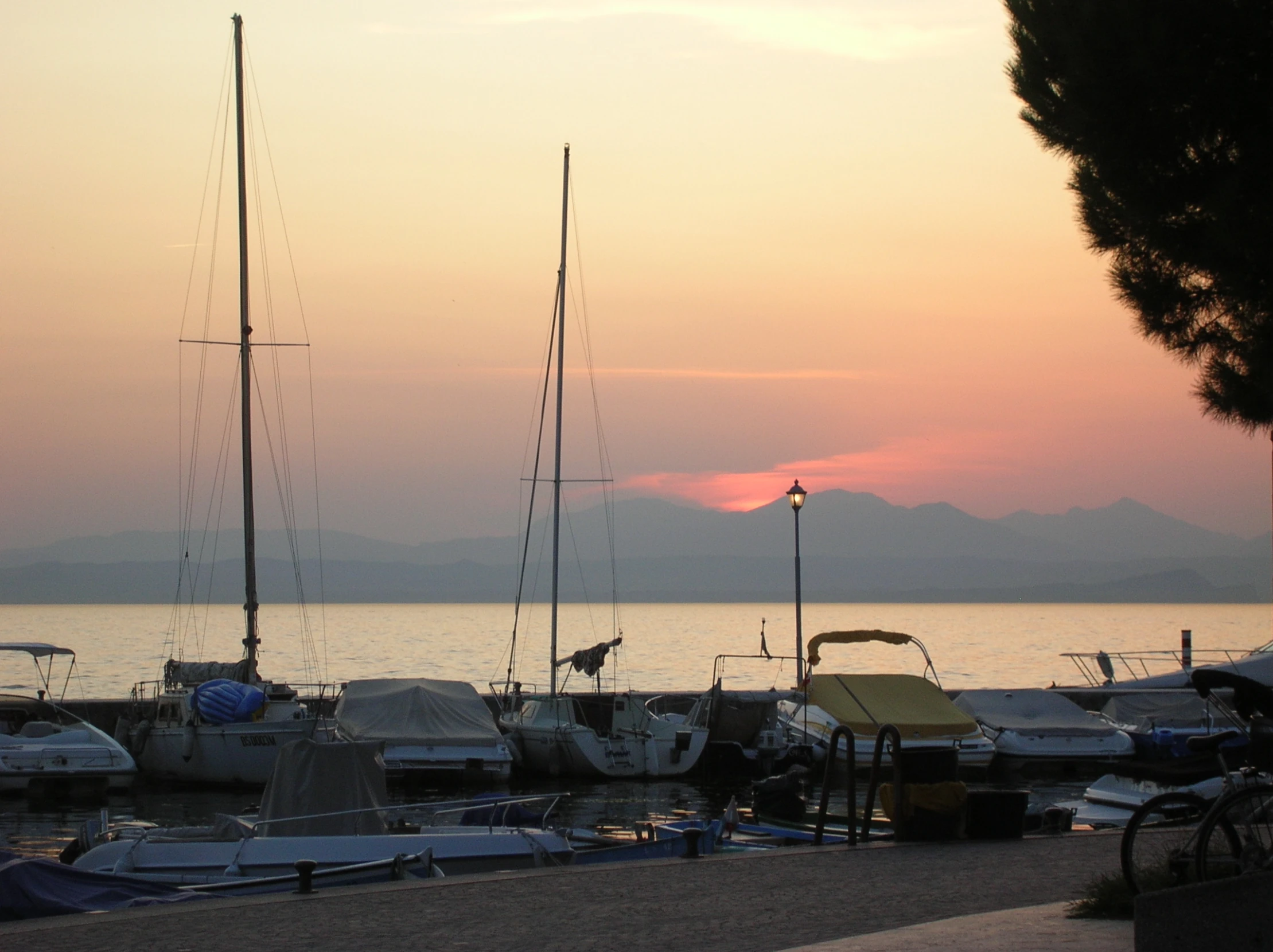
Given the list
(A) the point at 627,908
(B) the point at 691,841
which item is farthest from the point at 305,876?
(B) the point at 691,841

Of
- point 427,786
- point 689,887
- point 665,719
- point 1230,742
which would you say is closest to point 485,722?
point 427,786

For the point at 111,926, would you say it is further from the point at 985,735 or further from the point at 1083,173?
the point at 985,735

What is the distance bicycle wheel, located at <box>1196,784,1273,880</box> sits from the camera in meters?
8.72

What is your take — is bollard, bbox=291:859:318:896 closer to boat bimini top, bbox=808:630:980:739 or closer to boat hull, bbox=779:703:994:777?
boat hull, bbox=779:703:994:777

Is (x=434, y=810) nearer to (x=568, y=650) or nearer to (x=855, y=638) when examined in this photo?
(x=855, y=638)

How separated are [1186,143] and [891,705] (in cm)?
2483

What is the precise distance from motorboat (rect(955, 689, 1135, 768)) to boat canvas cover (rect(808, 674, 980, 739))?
147cm

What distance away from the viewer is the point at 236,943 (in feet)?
32.9

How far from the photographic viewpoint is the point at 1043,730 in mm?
34281

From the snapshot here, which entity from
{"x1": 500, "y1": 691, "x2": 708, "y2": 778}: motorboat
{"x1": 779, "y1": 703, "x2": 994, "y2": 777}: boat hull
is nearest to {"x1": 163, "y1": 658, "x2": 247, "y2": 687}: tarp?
{"x1": 500, "y1": 691, "x2": 708, "y2": 778}: motorboat

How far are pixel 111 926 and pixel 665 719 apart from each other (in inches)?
982

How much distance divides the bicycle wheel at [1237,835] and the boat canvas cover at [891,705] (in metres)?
23.1

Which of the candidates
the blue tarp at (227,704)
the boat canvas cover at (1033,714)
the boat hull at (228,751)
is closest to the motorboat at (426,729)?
the boat hull at (228,751)

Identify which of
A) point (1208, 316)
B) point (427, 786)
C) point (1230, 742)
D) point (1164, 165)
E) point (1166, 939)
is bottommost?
point (427, 786)
